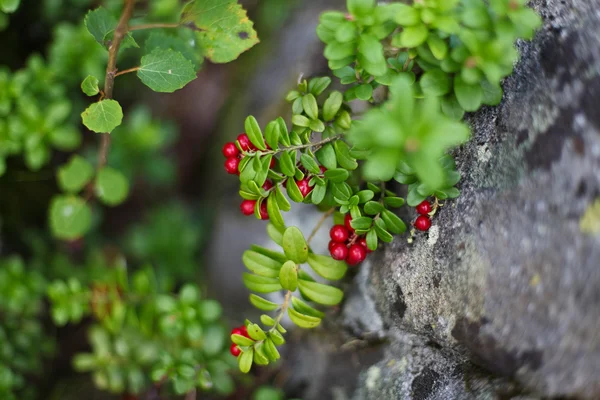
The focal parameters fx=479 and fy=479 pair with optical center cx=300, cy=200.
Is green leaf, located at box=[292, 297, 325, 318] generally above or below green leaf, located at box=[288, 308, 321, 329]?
below

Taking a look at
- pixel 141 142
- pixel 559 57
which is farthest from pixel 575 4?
Result: pixel 141 142

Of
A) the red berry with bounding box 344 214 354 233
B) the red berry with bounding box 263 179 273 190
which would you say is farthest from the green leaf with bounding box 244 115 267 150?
the red berry with bounding box 344 214 354 233

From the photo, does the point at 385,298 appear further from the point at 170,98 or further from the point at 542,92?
the point at 170,98

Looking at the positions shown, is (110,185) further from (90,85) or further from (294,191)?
(294,191)

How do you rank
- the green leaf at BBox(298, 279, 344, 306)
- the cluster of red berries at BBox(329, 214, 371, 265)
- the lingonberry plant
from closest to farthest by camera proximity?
the lingonberry plant < the cluster of red berries at BBox(329, 214, 371, 265) < the green leaf at BBox(298, 279, 344, 306)

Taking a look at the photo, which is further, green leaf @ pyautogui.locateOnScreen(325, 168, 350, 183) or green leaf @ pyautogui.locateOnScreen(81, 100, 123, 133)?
green leaf @ pyautogui.locateOnScreen(81, 100, 123, 133)

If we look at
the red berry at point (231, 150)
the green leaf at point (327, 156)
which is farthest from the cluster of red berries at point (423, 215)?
→ the red berry at point (231, 150)

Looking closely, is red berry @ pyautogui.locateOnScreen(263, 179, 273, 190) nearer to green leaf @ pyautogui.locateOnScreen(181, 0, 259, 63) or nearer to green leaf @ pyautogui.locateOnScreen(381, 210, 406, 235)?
green leaf @ pyautogui.locateOnScreen(381, 210, 406, 235)

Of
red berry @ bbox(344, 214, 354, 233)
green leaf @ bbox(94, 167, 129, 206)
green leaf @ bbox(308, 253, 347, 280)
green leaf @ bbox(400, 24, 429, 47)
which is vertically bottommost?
green leaf @ bbox(94, 167, 129, 206)

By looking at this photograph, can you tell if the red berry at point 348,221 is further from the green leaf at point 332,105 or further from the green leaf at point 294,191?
the green leaf at point 332,105
